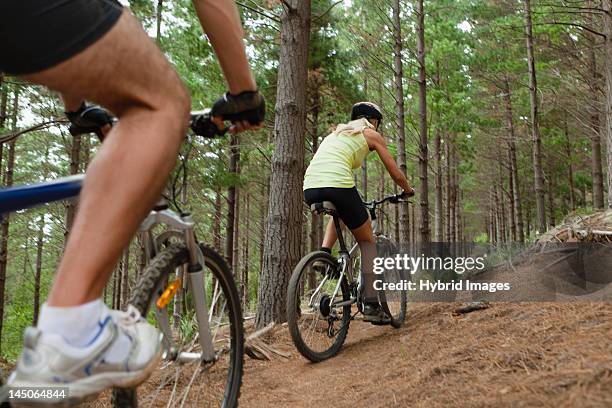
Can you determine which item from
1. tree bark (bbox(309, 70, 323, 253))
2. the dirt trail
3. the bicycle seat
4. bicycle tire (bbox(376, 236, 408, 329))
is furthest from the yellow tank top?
tree bark (bbox(309, 70, 323, 253))

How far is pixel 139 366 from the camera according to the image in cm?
123

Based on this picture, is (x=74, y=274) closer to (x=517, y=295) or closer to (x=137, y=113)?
(x=137, y=113)

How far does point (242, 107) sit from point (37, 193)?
718mm

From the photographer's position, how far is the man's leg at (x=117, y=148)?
3.59 ft

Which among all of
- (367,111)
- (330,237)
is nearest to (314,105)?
(367,111)

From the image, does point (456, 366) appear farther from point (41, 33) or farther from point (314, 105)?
point (314, 105)

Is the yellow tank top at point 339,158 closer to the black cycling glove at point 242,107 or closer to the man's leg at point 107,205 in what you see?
the black cycling glove at point 242,107

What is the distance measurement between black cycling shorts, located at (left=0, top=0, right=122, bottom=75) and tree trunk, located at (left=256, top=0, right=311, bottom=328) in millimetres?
4570

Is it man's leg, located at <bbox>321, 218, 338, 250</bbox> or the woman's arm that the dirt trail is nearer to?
man's leg, located at <bbox>321, 218, 338, 250</bbox>

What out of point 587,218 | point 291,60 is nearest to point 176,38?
point 291,60

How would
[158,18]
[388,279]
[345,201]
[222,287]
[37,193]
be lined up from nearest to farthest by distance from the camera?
[37,193] → [222,287] → [345,201] → [388,279] → [158,18]

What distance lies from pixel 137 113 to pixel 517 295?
17.3ft

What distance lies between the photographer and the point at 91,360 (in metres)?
1.12

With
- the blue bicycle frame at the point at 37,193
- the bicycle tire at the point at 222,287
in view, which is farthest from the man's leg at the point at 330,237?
the blue bicycle frame at the point at 37,193
